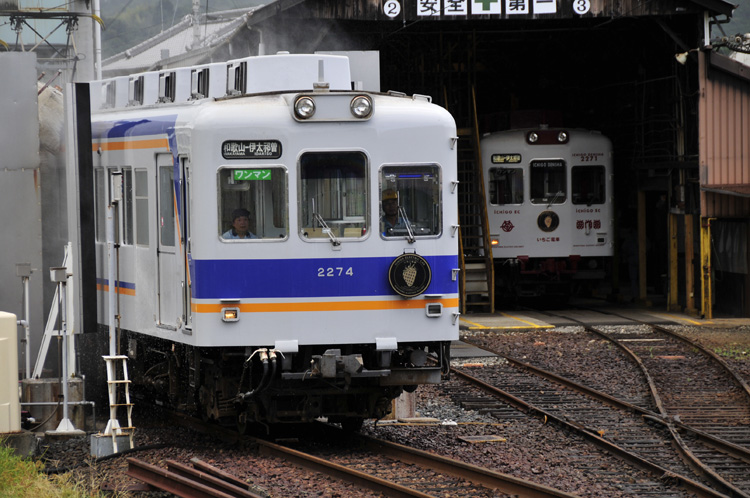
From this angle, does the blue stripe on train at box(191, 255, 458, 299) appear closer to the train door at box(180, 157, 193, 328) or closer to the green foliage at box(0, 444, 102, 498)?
the train door at box(180, 157, 193, 328)

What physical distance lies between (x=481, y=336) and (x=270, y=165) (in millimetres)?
9991

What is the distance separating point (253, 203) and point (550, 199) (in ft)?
45.5

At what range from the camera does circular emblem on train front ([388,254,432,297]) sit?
8.99m

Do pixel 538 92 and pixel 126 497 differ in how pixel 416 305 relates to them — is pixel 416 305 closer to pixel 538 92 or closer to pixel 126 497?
pixel 126 497

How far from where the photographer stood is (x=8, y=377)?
9266mm

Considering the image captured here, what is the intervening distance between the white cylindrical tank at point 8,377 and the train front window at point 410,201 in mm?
3252

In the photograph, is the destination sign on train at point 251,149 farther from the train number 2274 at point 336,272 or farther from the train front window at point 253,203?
the train number 2274 at point 336,272

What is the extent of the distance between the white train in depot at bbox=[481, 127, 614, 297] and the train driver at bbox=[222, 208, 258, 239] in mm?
13499

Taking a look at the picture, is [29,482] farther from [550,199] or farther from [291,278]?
[550,199]

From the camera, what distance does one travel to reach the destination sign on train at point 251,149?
891 cm

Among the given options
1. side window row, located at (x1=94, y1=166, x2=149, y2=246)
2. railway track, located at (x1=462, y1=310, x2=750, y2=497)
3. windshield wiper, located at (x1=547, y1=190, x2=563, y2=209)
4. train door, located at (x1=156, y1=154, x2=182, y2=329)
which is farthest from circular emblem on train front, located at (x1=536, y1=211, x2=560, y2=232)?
train door, located at (x1=156, y1=154, x2=182, y2=329)

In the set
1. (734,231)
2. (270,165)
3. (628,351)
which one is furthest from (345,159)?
(734,231)

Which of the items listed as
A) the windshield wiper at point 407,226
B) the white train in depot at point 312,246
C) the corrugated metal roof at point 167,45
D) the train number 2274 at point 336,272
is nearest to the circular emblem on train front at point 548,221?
the white train in depot at point 312,246

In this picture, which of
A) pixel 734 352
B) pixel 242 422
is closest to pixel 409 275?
pixel 242 422
